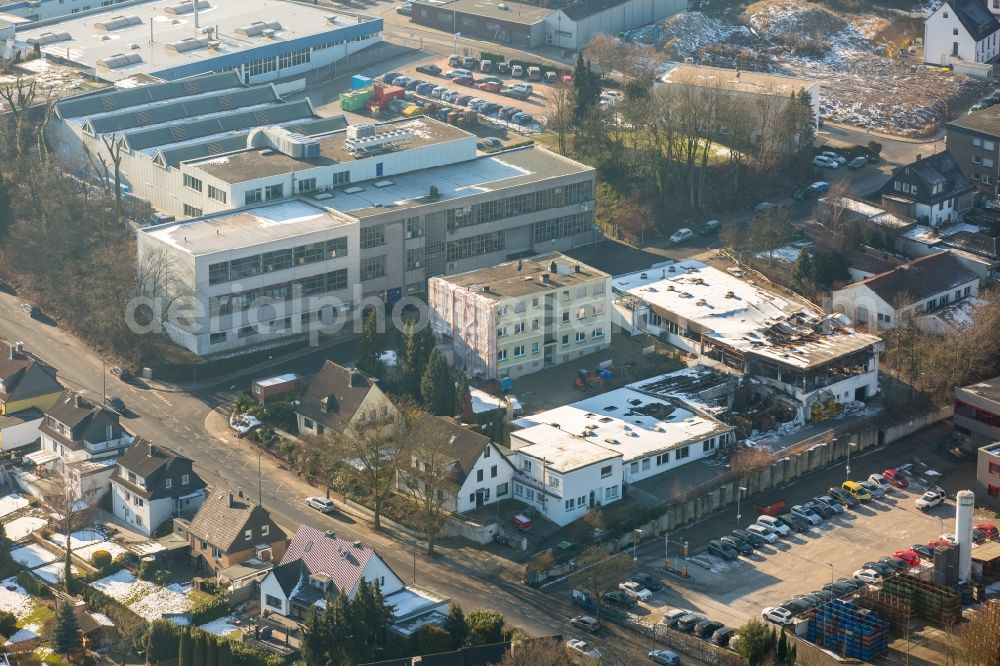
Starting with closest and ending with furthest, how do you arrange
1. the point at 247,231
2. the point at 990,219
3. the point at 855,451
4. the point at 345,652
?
the point at 345,652 < the point at 855,451 < the point at 247,231 < the point at 990,219

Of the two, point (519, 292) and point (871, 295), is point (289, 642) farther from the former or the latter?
point (871, 295)

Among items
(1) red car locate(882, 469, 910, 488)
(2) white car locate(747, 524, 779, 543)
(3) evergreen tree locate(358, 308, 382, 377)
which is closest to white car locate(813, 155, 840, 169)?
(1) red car locate(882, 469, 910, 488)

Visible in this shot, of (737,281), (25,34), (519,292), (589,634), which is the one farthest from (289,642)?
(25,34)

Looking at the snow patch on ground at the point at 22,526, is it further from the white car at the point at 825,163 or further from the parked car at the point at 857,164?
the parked car at the point at 857,164

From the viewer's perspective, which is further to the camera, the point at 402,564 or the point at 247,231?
the point at 247,231

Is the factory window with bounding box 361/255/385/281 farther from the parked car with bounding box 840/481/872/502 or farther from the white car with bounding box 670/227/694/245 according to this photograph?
the parked car with bounding box 840/481/872/502

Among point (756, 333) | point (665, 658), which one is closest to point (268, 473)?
point (665, 658)

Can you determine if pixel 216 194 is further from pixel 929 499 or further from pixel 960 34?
pixel 960 34
